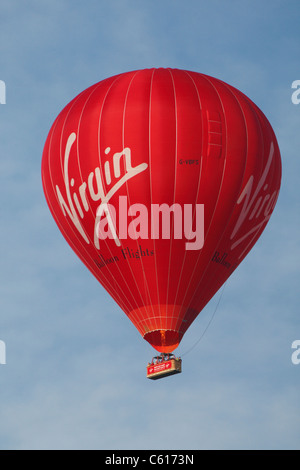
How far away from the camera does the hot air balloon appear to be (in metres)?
51.3

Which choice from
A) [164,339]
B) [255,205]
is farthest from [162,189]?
[164,339]

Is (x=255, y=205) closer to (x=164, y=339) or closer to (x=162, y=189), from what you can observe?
(x=162, y=189)

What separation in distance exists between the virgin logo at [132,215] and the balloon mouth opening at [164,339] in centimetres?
290

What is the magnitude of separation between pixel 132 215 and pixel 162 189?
132cm

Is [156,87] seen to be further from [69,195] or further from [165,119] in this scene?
[69,195]

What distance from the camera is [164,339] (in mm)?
51531

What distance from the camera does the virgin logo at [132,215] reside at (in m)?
51.2

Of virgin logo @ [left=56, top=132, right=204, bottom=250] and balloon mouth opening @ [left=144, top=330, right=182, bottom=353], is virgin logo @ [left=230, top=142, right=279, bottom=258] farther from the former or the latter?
balloon mouth opening @ [left=144, top=330, right=182, bottom=353]

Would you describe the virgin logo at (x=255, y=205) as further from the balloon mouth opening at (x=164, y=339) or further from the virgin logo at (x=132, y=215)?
the balloon mouth opening at (x=164, y=339)

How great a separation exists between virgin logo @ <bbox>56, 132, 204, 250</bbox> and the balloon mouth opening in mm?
2900

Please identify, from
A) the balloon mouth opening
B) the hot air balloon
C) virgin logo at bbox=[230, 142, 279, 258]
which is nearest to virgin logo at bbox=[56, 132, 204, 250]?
the hot air balloon

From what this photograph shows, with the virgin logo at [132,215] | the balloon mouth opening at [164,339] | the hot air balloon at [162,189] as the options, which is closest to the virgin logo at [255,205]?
the hot air balloon at [162,189]

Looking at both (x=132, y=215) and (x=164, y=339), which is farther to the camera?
(x=164, y=339)

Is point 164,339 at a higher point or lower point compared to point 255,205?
lower
